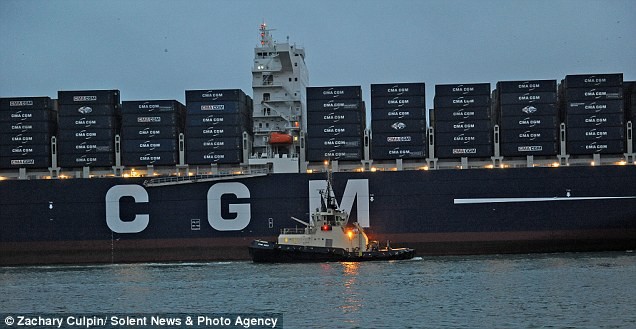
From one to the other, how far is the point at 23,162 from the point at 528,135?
25.6 metres

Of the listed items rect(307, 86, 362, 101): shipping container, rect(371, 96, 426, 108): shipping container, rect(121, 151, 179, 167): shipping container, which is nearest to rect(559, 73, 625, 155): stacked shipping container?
rect(371, 96, 426, 108): shipping container

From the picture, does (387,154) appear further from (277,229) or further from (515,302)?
(515,302)

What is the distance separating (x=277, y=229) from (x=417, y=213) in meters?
6.90

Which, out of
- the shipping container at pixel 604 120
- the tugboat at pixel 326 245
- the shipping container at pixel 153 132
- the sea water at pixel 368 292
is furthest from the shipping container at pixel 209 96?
the shipping container at pixel 604 120

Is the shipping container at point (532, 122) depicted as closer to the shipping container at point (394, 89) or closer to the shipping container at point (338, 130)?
the shipping container at point (394, 89)

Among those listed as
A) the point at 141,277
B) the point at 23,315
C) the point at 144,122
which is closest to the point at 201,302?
the point at 23,315

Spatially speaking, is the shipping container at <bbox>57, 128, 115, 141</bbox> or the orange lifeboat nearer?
the shipping container at <bbox>57, 128, 115, 141</bbox>

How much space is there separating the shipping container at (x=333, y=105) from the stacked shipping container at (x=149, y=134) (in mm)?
7041

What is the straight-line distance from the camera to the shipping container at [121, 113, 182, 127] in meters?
48.7

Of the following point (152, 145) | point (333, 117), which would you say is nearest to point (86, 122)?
point (152, 145)

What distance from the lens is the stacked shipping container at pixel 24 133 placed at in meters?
49.4

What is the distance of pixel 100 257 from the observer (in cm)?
4800

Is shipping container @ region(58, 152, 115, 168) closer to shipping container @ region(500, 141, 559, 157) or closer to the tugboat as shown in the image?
the tugboat

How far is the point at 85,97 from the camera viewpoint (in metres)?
49.3
